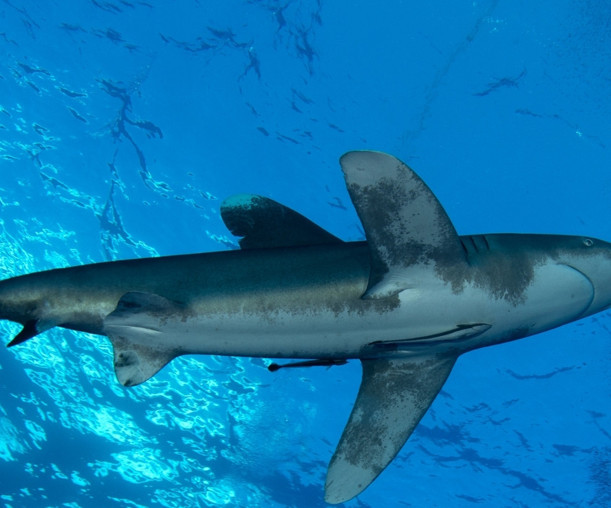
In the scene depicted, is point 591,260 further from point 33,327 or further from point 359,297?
point 33,327

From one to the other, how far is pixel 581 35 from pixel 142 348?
11.7 m

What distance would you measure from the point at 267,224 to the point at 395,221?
3.66 feet

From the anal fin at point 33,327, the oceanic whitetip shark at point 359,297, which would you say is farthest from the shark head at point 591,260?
the anal fin at point 33,327

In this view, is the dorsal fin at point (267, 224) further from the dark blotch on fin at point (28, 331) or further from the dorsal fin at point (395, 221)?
the dark blotch on fin at point (28, 331)

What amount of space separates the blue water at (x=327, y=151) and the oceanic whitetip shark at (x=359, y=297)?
9431 millimetres

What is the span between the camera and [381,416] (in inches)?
140

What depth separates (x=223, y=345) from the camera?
3348 millimetres

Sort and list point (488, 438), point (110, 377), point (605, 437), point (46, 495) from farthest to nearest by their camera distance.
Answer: point (46, 495) → point (110, 377) → point (488, 438) → point (605, 437)

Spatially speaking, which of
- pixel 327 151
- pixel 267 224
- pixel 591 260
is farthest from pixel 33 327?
pixel 327 151

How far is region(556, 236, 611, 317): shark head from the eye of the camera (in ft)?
10.3

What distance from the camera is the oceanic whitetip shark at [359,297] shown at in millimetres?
3107

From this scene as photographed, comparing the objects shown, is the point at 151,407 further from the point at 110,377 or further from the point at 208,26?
the point at 208,26

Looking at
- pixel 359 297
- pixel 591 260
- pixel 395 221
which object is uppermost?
pixel 395 221

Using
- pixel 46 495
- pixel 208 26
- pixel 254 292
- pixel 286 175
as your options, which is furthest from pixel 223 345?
pixel 46 495
